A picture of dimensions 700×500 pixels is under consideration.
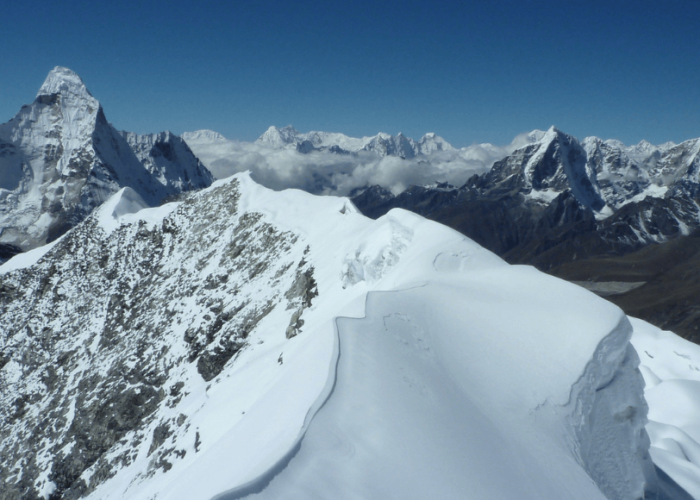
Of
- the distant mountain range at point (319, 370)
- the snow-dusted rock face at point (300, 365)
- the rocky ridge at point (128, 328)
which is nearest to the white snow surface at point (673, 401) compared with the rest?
the distant mountain range at point (319, 370)

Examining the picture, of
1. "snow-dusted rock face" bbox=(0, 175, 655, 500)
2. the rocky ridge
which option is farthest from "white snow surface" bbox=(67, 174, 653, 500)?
the rocky ridge

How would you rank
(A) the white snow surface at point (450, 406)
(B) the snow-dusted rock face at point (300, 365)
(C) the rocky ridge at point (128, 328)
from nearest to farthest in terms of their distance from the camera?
1. (A) the white snow surface at point (450, 406)
2. (B) the snow-dusted rock face at point (300, 365)
3. (C) the rocky ridge at point (128, 328)

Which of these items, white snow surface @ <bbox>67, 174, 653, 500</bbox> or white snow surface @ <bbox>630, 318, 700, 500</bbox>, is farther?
white snow surface @ <bbox>630, 318, 700, 500</bbox>

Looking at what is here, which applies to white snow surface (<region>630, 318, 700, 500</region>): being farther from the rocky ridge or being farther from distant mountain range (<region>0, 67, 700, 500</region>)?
the rocky ridge

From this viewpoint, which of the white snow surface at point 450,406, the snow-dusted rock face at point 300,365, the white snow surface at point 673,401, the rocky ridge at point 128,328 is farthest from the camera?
the rocky ridge at point 128,328

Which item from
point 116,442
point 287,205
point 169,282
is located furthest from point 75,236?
point 116,442

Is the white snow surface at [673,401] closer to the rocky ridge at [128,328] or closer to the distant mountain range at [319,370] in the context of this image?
the distant mountain range at [319,370]

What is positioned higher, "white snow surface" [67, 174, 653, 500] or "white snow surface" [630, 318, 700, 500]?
"white snow surface" [67, 174, 653, 500]
